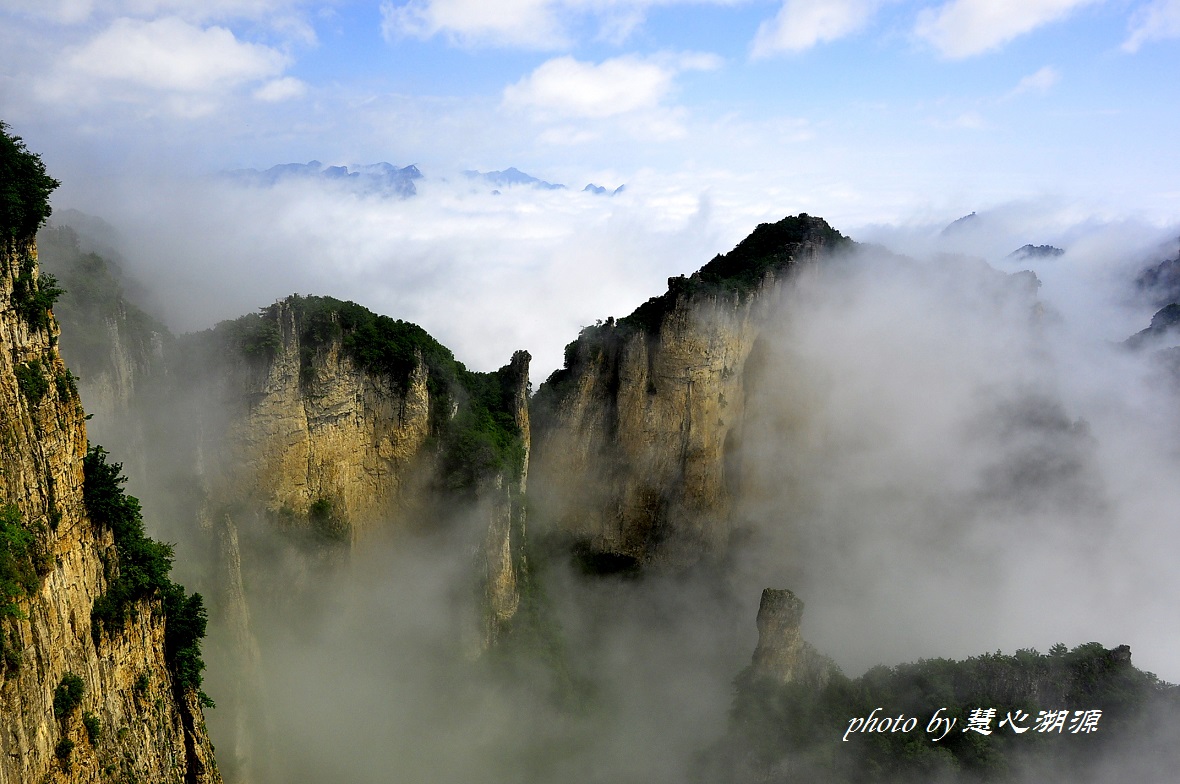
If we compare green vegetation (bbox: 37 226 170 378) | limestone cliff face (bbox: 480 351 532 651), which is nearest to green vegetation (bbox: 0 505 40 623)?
green vegetation (bbox: 37 226 170 378)

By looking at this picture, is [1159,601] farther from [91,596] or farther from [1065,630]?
[91,596]

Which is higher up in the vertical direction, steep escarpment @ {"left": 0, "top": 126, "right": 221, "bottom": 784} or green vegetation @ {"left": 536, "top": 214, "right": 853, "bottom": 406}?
green vegetation @ {"left": 536, "top": 214, "right": 853, "bottom": 406}

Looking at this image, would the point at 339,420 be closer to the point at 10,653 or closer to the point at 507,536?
the point at 507,536

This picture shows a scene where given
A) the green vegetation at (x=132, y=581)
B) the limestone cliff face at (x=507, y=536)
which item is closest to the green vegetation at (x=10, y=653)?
the green vegetation at (x=132, y=581)

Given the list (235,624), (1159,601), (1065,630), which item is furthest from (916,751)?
(1159,601)

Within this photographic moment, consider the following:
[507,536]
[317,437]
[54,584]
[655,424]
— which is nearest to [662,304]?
[655,424]

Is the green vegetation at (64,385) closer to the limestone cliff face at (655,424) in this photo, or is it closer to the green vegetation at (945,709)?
the green vegetation at (945,709)

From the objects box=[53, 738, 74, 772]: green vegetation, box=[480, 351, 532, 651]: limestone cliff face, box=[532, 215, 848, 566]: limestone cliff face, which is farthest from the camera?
box=[532, 215, 848, 566]: limestone cliff face

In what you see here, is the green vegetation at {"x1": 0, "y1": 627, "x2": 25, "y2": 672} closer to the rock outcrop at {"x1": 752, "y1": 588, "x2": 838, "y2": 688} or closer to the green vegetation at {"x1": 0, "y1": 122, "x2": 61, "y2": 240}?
the green vegetation at {"x1": 0, "y1": 122, "x2": 61, "y2": 240}
